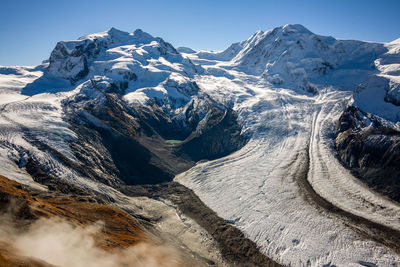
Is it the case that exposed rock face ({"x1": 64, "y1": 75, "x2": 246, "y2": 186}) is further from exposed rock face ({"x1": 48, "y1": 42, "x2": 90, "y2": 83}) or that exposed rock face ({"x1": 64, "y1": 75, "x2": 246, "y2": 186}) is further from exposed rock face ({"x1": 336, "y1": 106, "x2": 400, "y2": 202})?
exposed rock face ({"x1": 336, "y1": 106, "x2": 400, "y2": 202})

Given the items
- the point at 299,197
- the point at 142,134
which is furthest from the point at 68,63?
the point at 299,197

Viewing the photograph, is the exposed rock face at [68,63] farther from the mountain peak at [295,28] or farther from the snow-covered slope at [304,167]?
the mountain peak at [295,28]

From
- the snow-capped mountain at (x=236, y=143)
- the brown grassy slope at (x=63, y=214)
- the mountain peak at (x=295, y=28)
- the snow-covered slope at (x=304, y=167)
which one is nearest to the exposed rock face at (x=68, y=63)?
the snow-capped mountain at (x=236, y=143)

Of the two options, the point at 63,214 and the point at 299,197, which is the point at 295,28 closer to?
the point at 299,197

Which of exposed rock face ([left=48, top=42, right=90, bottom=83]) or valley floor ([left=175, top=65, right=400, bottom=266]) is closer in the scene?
valley floor ([left=175, top=65, right=400, bottom=266])

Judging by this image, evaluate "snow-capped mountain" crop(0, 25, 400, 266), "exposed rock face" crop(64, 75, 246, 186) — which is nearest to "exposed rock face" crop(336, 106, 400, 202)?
"snow-capped mountain" crop(0, 25, 400, 266)

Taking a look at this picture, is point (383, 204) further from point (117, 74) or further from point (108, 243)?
point (117, 74)

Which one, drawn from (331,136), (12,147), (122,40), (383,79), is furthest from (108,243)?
(122,40)
